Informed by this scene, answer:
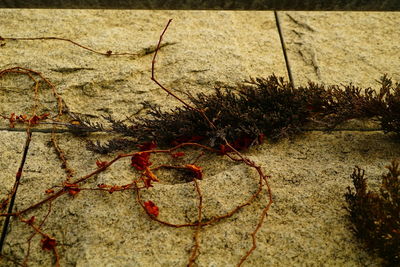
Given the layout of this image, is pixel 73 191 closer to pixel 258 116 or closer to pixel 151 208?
pixel 151 208

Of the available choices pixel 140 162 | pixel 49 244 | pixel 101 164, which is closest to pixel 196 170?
pixel 140 162

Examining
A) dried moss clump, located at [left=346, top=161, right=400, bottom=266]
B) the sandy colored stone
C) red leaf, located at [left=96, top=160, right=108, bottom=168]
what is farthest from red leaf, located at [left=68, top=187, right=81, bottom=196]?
the sandy colored stone

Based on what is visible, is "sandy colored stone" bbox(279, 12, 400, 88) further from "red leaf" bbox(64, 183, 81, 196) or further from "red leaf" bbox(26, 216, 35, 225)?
"red leaf" bbox(26, 216, 35, 225)

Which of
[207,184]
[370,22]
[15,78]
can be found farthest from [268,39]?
[15,78]

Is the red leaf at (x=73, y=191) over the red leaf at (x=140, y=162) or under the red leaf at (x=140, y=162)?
under

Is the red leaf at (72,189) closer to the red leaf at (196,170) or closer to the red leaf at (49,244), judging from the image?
the red leaf at (49,244)

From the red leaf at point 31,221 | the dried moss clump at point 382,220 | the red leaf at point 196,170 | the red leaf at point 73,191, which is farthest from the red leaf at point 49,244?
the dried moss clump at point 382,220
